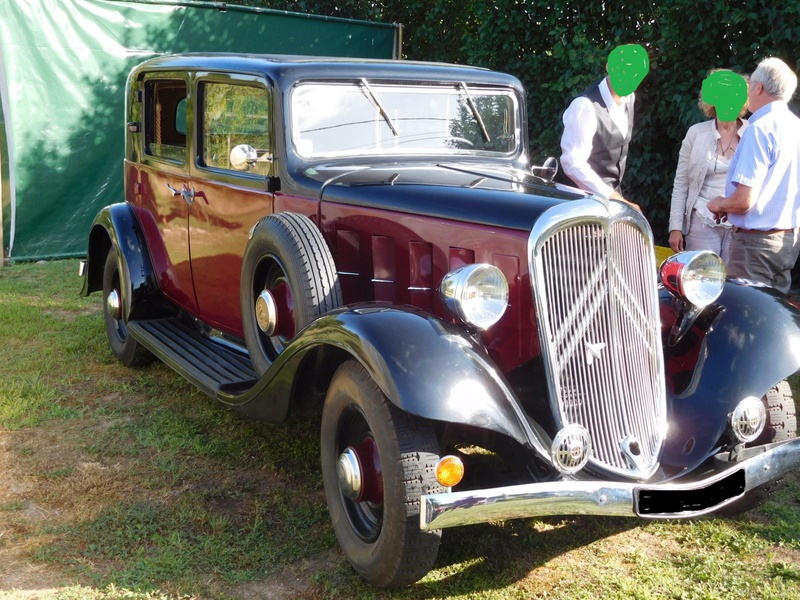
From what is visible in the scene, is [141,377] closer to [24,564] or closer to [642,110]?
[24,564]

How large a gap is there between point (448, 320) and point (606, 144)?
207cm

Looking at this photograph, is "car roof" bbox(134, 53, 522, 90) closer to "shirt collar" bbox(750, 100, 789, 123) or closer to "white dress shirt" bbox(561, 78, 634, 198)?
"white dress shirt" bbox(561, 78, 634, 198)

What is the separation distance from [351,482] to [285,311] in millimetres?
966

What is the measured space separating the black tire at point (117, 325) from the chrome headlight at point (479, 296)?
8.65 ft

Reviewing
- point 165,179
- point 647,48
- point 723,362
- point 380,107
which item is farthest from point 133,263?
point 647,48

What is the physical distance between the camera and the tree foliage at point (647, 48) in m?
5.79

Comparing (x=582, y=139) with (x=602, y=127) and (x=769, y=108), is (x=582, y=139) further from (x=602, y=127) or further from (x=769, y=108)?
(x=769, y=108)

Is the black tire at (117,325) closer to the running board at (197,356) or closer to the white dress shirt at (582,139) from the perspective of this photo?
the running board at (197,356)

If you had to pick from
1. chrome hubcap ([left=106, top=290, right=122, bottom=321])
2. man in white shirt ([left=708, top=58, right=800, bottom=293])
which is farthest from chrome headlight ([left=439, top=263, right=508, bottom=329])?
chrome hubcap ([left=106, top=290, right=122, bottom=321])

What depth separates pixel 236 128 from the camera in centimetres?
394

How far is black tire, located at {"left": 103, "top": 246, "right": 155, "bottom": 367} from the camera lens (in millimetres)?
4836

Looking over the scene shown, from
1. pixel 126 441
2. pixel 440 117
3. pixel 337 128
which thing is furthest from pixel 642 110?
pixel 126 441

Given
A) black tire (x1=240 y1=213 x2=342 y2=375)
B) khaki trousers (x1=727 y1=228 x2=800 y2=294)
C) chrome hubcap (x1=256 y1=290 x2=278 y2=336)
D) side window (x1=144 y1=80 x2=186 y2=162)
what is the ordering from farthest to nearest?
side window (x1=144 y1=80 x2=186 y2=162)
khaki trousers (x1=727 y1=228 x2=800 y2=294)
chrome hubcap (x1=256 y1=290 x2=278 y2=336)
black tire (x1=240 y1=213 x2=342 y2=375)

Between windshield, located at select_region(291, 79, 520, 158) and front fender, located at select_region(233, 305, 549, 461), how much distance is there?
1186 mm
